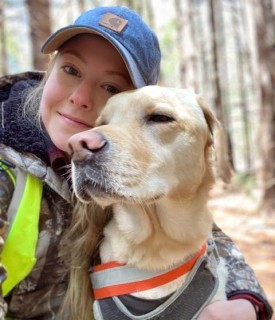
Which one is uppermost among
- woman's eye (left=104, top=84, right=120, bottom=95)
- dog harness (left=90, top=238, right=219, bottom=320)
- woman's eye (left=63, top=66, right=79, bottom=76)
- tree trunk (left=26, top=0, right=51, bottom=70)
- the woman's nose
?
tree trunk (left=26, top=0, right=51, bottom=70)

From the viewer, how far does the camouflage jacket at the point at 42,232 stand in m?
1.95

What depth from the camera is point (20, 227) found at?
1.81 m

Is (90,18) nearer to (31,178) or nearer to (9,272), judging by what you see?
(31,178)

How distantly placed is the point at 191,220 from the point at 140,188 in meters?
0.45

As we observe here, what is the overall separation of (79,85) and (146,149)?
19.5 inches

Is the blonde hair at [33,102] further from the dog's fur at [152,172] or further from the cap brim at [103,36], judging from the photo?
the dog's fur at [152,172]

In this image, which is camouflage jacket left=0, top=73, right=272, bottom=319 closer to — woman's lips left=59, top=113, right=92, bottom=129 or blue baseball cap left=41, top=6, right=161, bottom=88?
woman's lips left=59, top=113, right=92, bottom=129

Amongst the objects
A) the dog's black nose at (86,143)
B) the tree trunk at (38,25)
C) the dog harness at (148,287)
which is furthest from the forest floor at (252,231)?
the tree trunk at (38,25)

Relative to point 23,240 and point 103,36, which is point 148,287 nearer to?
point 23,240

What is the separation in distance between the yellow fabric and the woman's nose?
41 centimetres

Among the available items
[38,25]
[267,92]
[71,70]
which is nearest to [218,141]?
[71,70]

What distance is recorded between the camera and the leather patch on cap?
6.63 ft

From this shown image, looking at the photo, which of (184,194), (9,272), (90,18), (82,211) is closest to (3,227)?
(9,272)

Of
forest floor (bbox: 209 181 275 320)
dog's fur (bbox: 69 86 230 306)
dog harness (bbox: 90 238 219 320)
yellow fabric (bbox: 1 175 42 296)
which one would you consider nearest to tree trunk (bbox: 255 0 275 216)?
forest floor (bbox: 209 181 275 320)
